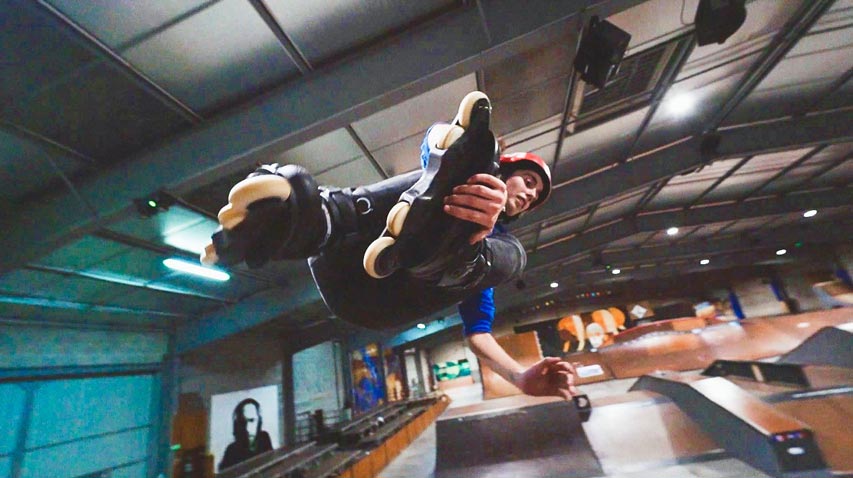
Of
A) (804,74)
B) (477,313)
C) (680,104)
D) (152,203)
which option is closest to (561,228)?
(680,104)

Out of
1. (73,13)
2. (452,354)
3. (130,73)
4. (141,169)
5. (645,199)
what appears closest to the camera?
(73,13)

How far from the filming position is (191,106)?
2.89 metres

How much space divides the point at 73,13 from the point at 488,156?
2751mm

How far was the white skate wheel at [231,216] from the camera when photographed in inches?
34.2

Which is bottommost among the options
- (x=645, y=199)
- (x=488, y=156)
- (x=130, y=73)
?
(x=488, y=156)

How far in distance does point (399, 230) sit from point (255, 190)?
366 millimetres

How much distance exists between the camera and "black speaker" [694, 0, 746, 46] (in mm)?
2646

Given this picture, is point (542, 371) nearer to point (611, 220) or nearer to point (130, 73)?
point (130, 73)

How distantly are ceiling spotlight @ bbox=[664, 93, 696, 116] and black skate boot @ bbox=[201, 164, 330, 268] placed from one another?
215 inches

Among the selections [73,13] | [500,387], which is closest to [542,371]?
[73,13]

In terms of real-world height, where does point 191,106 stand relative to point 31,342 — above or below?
above

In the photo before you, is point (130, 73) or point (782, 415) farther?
point (782, 415)

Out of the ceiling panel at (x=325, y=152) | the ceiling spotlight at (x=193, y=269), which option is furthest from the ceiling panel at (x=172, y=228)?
the ceiling panel at (x=325, y=152)

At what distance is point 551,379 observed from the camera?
1.30 metres
